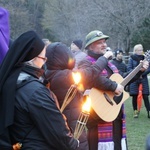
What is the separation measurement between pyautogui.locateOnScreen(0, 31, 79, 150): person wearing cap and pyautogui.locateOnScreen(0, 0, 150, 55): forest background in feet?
80.7

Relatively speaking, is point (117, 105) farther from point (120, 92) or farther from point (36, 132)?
point (36, 132)

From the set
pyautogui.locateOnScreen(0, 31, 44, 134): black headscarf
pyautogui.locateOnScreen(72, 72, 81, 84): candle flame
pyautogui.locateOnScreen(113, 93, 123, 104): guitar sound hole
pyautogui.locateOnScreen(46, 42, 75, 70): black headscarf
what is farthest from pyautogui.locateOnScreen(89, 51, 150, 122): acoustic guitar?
pyautogui.locateOnScreen(0, 31, 44, 134): black headscarf

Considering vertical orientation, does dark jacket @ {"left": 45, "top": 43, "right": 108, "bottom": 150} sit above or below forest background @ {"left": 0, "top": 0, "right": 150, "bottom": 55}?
above

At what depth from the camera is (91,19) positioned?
30062 mm

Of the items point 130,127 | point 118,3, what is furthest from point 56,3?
point 130,127

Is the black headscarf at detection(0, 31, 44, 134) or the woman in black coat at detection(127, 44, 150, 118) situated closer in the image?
the black headscarf at detection(0, 31, 44, 134)

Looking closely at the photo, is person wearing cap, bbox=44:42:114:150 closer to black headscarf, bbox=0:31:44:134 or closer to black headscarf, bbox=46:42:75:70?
black headscarf, bbox=46:42:75:70

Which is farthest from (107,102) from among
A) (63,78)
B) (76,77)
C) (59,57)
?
(59,57)

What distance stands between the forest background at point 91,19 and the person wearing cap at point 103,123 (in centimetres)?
2265

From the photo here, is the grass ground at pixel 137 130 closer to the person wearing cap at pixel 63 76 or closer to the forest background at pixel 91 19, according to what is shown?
the person wearing cap at pixel 63 76

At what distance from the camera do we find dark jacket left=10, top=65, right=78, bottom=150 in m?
2.31

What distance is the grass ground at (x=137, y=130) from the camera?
19.9 feet

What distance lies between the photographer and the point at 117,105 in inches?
167

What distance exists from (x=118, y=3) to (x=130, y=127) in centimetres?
2111
